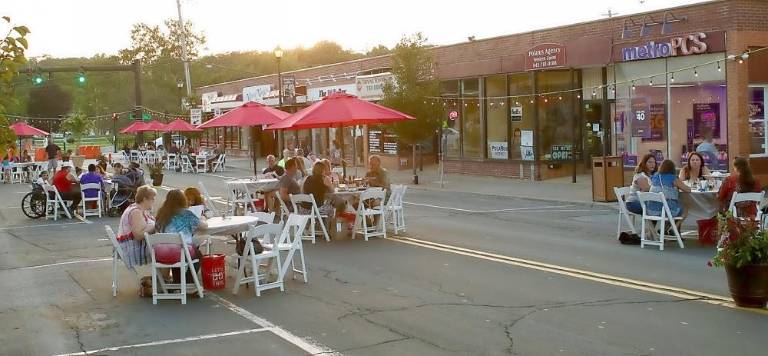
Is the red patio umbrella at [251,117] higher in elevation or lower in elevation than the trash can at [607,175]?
higher

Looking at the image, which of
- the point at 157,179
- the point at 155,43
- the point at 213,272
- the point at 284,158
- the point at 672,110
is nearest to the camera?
the point at 213,272

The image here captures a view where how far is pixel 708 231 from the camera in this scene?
12930 mm

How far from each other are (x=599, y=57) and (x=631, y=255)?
14105 mm

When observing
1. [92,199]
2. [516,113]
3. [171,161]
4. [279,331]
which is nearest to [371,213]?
[279,331]

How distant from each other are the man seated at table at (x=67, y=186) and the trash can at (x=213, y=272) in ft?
38.8

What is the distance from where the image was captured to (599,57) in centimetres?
2500

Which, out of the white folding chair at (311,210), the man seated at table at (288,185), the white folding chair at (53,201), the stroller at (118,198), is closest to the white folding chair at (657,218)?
the white folding chair at (311,210)

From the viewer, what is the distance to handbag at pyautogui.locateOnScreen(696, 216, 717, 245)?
12875 mm

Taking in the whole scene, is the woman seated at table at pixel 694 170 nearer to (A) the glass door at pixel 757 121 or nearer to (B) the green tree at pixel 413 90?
(A) the glass door at pixel 757 121

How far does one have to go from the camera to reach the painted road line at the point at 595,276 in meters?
8.88

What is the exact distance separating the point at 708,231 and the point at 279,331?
7797 millimetres

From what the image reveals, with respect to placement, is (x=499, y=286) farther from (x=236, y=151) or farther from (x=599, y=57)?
(x=236, y=151)

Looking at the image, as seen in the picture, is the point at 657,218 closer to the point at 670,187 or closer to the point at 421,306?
the point at 670,187

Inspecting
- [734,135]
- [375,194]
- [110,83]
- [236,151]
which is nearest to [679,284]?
[375,194]
